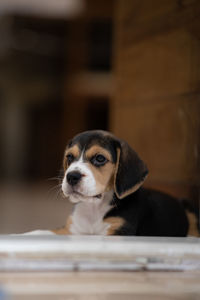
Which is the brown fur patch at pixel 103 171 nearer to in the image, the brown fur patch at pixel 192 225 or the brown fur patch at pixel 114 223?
the brown fur patch at pixel 114 223

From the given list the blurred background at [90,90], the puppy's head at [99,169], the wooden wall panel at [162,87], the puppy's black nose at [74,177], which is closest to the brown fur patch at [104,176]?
the puppy's head at [99,169]

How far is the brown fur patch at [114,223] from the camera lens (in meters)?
2.37

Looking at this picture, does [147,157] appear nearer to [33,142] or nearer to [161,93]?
[161,93]

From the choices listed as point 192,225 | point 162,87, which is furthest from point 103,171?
point 162,87

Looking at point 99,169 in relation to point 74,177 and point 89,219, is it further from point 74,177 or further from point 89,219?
point 89,219

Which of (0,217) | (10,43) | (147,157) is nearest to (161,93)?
(147,157)

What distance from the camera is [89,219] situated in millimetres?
2568

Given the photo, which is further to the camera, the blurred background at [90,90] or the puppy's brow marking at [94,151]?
the blurred background at [90,90]

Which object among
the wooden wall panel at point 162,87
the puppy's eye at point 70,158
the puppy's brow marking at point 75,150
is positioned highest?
the wooden wall panel at point 162,87

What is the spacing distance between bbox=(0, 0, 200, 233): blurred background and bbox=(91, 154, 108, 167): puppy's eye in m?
0.38

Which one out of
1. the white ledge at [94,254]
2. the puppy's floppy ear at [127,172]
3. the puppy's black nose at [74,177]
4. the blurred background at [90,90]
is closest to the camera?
the white ledge at [94,254]

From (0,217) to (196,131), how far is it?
10.8 ft

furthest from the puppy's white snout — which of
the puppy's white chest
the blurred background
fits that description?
the blurred background

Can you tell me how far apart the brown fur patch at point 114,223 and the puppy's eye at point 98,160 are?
31 centimetres
